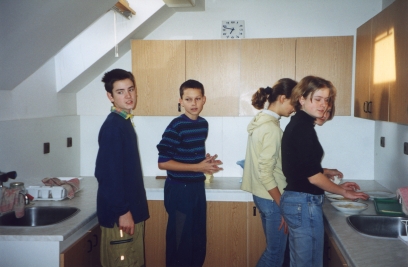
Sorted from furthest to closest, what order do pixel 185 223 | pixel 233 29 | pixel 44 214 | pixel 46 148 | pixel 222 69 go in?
1. pixel 233 29
2. pixel 222 69
3. pixel 46 148
4. pixel 185 223
5. pixel 44 214

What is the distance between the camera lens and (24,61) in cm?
212

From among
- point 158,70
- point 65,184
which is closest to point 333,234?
point 65,184

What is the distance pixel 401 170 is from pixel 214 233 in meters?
1.43

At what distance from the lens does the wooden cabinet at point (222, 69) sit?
115 inches

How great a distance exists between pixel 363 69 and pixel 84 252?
7.28 feet

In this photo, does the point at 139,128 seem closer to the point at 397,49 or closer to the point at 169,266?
the point at 169,266

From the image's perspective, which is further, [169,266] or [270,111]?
[169,266]

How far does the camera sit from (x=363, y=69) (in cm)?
264

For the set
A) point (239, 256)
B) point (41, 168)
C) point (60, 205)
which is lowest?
point (239, 256)

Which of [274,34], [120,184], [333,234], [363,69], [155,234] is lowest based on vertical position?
[155,234]

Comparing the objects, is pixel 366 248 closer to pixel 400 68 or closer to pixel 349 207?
pixel 349 207

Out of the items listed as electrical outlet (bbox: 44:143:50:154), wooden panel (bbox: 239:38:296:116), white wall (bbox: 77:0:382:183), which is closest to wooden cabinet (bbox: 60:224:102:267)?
electrical outlet (bbox: 44:143:50:154)

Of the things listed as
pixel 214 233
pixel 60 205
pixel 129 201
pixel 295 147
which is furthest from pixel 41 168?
pixel 295 147

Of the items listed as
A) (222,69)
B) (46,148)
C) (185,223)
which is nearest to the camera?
(185,223)
